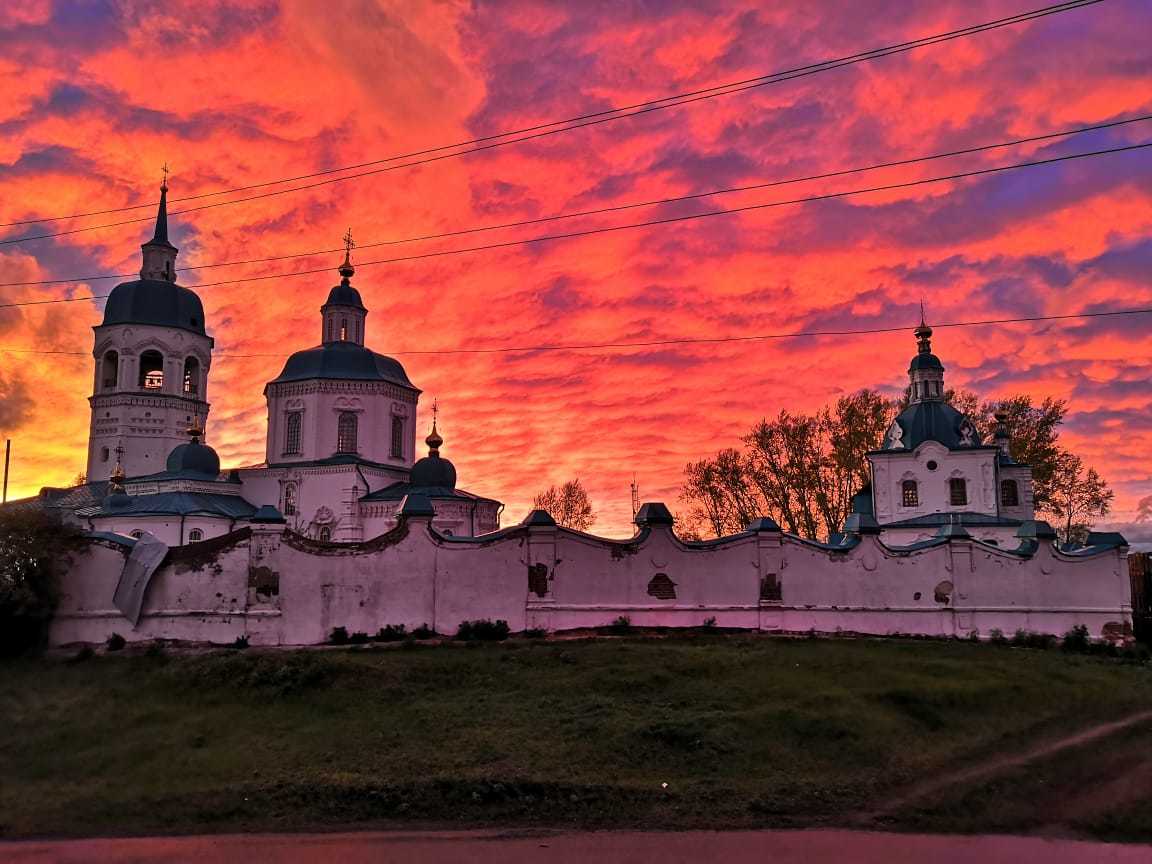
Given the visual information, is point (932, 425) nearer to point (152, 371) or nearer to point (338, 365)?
point (338, 365)

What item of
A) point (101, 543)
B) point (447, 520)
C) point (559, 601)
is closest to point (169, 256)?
point (447, 520)

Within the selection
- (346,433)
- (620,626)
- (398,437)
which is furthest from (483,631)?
(398,437)

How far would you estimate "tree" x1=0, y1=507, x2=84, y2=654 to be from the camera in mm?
16984

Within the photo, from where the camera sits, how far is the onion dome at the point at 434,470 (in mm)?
35312

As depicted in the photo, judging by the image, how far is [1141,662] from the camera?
1892 cm

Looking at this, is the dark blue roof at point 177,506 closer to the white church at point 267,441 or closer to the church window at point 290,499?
the white church at point 267,441

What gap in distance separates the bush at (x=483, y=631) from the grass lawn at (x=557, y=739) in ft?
2.15

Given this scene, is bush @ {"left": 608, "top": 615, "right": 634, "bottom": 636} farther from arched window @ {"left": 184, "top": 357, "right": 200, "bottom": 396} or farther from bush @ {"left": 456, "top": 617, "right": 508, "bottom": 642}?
arched window @ {"left": 184, "top": 357, "right": 200, "bottom": 396}

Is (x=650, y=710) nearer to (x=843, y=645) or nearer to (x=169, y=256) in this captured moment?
(x=843, y=645)

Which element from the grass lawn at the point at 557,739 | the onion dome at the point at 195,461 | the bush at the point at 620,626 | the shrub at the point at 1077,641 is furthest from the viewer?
the onion dome at the point at 195,461

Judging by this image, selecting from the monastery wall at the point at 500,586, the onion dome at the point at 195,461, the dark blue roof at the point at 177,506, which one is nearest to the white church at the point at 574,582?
the monastery wall at the point at 500,586

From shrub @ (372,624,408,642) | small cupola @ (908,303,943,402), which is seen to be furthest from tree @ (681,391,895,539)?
shrub @ (372,624,408,642)

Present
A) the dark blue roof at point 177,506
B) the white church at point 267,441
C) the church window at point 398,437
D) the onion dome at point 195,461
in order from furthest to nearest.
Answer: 1. the church window at point 398,437
2. the onion dome at point 195,461
3. the white church at point 267,441
4. the dark blue roof at point 177,506

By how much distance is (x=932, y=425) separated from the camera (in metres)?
39.1
